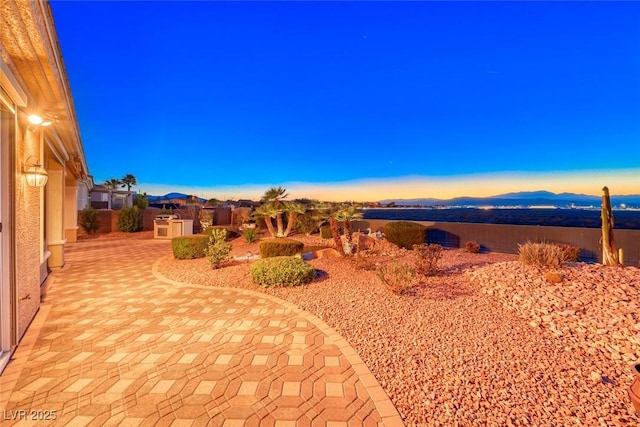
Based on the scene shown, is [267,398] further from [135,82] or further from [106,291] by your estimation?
[135,82]

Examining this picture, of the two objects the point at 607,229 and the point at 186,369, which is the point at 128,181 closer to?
the point at 186,369

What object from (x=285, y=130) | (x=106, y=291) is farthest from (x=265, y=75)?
(x=106, y=291)

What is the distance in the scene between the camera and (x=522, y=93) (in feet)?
43.3

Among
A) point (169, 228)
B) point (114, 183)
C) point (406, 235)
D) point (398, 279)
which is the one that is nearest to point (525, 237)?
point (406, 235)

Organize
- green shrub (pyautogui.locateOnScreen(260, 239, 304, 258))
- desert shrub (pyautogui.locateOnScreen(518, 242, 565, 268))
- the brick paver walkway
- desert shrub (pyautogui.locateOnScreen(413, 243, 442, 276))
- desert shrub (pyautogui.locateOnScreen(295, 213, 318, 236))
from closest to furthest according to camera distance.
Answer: the brick paver walkway
desert shrub (pyautogui.locateOnScreen(518, 242, 565, 268))
desert shrub (pyautogui.locateOnScreen(413, 243, 442, 276))
green shrub (pyautogui.locateOnScreen(260, 239, 304, 258))
desert shrub (pyautogui.locateOnScreen(295, 213, 318, 236))

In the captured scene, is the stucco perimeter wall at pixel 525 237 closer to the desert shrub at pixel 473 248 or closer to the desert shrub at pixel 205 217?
the desert shrub at pixel 473 248

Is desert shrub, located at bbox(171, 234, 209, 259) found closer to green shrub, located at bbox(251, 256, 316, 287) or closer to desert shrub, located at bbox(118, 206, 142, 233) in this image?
green shrub, located at bbox(251, 256, 316, 287)

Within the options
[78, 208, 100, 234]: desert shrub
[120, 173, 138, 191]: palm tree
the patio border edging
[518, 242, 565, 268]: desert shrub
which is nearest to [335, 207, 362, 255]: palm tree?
the patio border edging

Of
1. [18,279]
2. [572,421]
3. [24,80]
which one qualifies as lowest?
[572,421]

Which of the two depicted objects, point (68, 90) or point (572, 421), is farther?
point (68, 90)

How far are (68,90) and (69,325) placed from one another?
142 inches

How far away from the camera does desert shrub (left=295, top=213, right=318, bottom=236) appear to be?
14.1 metres

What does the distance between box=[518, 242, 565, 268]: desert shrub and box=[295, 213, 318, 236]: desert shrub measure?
9.39 m

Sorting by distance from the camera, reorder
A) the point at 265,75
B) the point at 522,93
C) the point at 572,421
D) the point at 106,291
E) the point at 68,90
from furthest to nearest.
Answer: the point at 265,75, the point at 522,93, the point at 106,291, the point at 68,90, the point at 572,421
